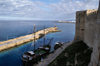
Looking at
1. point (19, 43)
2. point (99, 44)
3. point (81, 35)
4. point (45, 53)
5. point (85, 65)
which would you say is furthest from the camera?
point (19, 43)

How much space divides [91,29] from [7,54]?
23956 millimetres

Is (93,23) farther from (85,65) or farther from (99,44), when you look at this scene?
(99,44)

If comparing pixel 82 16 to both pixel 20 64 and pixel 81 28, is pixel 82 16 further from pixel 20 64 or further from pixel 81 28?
pixel 20 64

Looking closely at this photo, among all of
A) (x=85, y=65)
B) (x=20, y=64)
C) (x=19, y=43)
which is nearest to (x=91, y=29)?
(x=85, y=65)

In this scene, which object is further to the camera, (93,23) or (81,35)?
(81,35)

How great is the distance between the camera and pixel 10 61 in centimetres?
2356

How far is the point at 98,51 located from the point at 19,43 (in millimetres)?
33115

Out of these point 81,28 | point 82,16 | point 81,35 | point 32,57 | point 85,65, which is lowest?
point 32,57

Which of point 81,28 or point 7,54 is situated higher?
point 81,28

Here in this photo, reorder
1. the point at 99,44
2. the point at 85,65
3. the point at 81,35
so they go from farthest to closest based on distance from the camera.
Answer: the point at 81,35, the point at 85,65, the point at 99,44

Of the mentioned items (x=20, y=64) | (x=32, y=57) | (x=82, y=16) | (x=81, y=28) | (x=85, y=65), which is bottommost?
(x=20, y=64)

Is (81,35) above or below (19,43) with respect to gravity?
above

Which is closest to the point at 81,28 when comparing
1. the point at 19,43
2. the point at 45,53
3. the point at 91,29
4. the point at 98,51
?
the point at 91,29

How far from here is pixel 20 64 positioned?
72.0 ft
